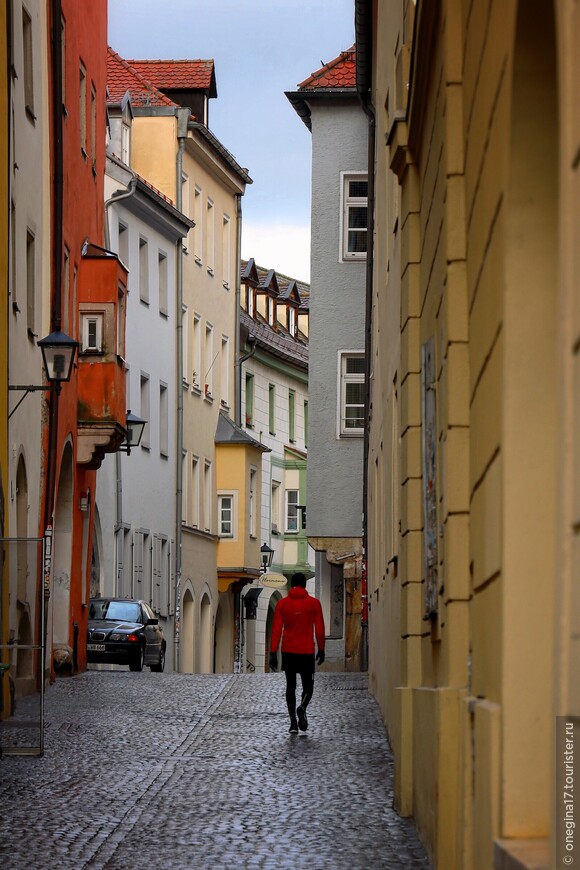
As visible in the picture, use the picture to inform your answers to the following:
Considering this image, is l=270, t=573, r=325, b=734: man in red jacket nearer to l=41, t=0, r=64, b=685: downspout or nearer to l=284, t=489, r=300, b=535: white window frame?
l=41, t=0, r=64, b=685: downspout

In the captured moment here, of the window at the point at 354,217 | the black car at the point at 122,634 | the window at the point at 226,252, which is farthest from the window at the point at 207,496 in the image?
the window at the point at 354,217

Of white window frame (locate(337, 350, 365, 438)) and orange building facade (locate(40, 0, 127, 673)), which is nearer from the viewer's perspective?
orange building facade (locate(40, 0, 127, 673))

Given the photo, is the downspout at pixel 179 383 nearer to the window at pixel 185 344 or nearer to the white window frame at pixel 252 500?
the window at pixel 185 344

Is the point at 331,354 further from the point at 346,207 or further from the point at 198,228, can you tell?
the point at 198,228

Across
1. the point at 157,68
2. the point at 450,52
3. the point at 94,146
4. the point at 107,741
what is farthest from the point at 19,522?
the point at 157,68

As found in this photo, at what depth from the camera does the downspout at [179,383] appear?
4659 cm

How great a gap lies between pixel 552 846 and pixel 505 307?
5.53 ft

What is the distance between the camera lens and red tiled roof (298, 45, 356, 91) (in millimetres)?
35406

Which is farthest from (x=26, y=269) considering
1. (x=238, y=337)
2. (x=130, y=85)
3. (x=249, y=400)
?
(x=249, y=400)

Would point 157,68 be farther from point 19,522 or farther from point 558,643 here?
point 558,643

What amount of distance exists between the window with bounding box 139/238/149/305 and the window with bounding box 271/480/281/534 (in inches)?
730

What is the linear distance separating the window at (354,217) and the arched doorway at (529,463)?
28.4 meters

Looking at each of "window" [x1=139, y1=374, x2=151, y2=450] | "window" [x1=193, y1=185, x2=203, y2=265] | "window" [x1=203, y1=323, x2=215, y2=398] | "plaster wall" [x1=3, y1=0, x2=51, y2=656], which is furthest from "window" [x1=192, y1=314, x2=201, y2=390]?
"plaster wall" [x1=3, y1=0, x2=51, y2=656]

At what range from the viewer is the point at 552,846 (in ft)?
14.1
